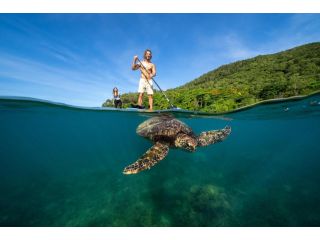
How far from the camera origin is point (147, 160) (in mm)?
5961

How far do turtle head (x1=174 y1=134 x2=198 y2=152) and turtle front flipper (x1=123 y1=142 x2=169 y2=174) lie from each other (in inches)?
32.5

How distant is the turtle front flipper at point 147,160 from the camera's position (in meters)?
5.39

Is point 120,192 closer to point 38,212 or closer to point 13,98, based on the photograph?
point 38,212

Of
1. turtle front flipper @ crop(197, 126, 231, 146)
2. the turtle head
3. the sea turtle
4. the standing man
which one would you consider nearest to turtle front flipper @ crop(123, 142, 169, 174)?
the sea turtle

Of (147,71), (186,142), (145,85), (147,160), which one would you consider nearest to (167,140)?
(186,142)

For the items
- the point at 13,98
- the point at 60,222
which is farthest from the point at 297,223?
the point at 13,98

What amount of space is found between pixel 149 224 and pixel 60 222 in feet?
11.6

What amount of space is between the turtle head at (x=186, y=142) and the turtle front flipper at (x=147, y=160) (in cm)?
82

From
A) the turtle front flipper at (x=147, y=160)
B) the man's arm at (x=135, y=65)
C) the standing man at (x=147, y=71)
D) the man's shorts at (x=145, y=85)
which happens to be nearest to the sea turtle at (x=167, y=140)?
the turtle front flipper at (x=147, y=160)

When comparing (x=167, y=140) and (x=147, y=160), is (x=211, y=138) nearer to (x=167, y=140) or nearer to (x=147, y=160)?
(x=167, y=140)

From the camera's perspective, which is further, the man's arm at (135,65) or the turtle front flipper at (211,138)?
the turtle front flipper at (211,138)

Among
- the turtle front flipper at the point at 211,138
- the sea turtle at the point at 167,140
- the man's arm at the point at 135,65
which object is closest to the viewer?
the sea turtle at the point at 167,140

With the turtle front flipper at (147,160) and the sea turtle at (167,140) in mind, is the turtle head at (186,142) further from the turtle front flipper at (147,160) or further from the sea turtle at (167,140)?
the turtle front flipper at (147,160)

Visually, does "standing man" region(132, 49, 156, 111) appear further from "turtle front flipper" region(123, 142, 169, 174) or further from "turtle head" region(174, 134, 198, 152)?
"turtle front flipper" region(123, 142, 169, 174)
